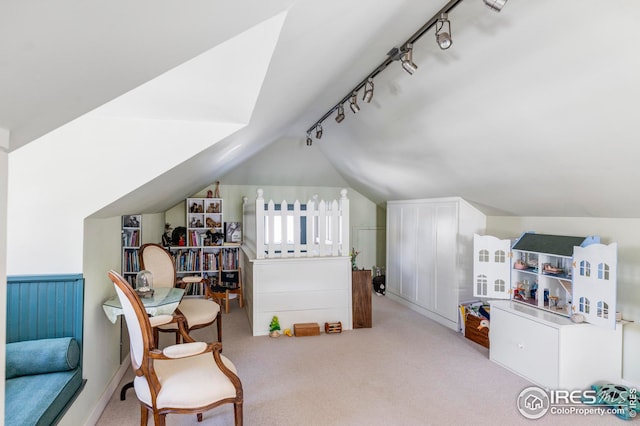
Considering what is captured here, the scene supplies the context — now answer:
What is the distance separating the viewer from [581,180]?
2.75m

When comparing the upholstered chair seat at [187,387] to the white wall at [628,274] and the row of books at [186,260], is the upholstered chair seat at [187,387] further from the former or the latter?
the row of books at [186,260]

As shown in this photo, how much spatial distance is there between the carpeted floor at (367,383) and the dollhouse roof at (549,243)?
1.12 metres

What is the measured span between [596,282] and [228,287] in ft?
14.6

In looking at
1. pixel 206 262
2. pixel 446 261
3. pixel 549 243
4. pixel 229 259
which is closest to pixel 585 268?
pixel 549 243

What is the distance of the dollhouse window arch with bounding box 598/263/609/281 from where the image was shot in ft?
9.29

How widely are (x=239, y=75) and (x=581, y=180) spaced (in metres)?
2.52

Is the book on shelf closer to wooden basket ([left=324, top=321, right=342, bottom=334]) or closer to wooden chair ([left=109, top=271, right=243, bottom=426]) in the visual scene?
wooden basket ([left=324, top=321, right=342, bottom=334])

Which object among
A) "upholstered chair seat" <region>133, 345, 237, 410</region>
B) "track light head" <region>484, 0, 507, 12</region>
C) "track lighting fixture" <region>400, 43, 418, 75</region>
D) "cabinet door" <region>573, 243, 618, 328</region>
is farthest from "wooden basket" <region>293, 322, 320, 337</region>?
"track light head" <region>484, 0, 507, 12</region>

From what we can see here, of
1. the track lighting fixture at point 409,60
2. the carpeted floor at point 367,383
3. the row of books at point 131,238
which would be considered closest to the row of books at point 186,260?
the row of books at point 131,238

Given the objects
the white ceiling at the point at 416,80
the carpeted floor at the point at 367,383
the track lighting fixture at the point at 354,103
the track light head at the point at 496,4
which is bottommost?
the carpeted floor at the point at 367,383

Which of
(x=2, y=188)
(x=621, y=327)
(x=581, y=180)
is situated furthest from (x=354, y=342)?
(x=2, y=188)

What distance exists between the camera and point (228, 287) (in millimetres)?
5570

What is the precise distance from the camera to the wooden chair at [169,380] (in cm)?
201

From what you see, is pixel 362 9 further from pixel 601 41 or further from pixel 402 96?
pixel 402 96
